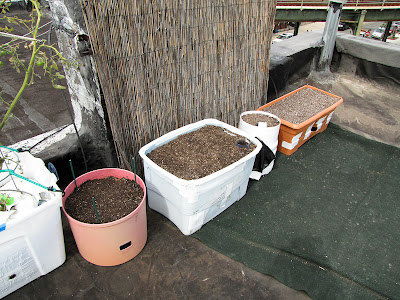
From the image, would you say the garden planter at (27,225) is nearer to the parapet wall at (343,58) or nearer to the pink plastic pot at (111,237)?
the pink plastic pot at (111,237)

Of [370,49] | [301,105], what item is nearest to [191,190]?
[301,105]

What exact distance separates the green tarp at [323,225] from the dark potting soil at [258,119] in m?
0.38

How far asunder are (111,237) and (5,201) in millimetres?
564

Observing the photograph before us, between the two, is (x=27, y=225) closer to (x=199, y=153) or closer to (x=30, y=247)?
(x=30, y=247)

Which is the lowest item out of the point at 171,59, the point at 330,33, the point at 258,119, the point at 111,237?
the point at 111,237

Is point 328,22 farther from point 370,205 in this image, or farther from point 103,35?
point 103,35

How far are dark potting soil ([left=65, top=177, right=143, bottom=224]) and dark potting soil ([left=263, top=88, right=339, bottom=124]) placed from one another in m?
1.64

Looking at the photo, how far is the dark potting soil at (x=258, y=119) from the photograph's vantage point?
267 centimetres

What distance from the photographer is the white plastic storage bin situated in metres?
1.85

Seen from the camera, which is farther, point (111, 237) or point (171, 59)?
point (171, 59)

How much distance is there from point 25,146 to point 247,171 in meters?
1.54

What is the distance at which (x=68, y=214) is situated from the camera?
1741 millimetres

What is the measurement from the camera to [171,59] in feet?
6.88

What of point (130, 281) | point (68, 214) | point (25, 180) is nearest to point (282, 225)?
point (130, 281)
